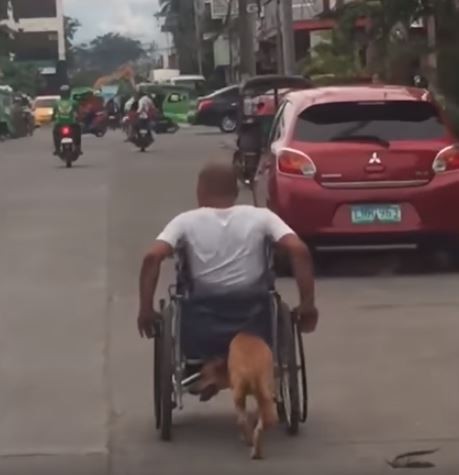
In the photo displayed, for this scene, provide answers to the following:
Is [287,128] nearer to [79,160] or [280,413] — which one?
[280,413]

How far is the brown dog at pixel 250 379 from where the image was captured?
824cm

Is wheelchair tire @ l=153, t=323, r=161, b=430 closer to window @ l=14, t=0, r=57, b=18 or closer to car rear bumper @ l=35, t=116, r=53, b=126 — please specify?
car rear bumper @ l=35, t=116, r=53, b=126

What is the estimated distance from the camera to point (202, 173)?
880cm

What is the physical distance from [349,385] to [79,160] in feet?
82.8

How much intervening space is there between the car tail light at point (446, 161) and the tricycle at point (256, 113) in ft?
21.0

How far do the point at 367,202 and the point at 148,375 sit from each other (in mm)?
4186

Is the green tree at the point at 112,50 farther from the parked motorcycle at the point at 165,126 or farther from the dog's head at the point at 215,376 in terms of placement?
the dog's head at the point at 215,376

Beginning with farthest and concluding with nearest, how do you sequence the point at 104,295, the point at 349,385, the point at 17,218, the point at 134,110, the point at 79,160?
the point at 134,110 < the point at 79,160 < the point at 17,218 < the point at 104,295 < the point at 349,385

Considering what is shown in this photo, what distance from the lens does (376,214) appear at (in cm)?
1455

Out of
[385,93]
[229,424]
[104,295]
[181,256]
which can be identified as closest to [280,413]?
[229,424]

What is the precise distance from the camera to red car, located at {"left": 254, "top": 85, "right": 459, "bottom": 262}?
47.6ft

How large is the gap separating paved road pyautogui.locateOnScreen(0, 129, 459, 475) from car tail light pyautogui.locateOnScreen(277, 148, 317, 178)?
3.04 ft

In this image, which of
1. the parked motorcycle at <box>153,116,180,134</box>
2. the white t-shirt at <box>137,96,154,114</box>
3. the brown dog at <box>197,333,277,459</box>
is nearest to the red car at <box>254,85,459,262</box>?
the brown dog at <box>197,333,277,459</box>

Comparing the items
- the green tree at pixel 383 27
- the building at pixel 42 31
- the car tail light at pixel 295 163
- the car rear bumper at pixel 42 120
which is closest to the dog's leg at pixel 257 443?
the car tail light at pixel 295 163
